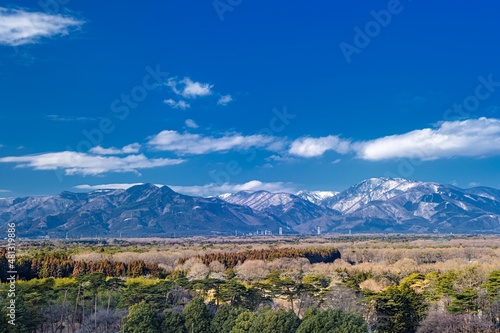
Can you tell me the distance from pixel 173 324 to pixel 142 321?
110 inches

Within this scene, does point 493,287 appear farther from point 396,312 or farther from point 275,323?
point 275,323

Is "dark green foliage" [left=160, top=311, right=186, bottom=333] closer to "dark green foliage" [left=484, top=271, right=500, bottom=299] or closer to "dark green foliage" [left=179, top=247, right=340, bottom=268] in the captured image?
"dark green foliage" [left=484, top=271, right=500, bottom=299]

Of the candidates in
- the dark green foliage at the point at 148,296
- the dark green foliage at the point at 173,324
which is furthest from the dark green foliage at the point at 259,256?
the dark green foliage at the point at 173,324

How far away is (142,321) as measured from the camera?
147 ft

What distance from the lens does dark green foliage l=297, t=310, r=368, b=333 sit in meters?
38.6

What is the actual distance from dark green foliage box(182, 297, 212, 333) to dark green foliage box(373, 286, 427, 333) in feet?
56.6

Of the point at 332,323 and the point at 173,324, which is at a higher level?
the point at 332,323

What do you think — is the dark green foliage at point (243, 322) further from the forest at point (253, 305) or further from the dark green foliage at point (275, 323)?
the dark green foliage at point (275, 323)

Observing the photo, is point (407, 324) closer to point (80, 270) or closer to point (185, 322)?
point (185, 322)

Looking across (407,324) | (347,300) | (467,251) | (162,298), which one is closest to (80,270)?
(162,298)

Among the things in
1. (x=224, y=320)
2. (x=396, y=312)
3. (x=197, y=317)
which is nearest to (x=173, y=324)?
(x=197, y=317)

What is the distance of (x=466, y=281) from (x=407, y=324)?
52.7 ft

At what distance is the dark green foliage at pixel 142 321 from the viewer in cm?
4419

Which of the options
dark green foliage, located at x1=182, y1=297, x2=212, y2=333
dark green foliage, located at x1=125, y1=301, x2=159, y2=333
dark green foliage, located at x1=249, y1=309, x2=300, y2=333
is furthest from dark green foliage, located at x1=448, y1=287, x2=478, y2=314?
dark green foliage, located at x1=125, y1=301, x2=159, y2=333
